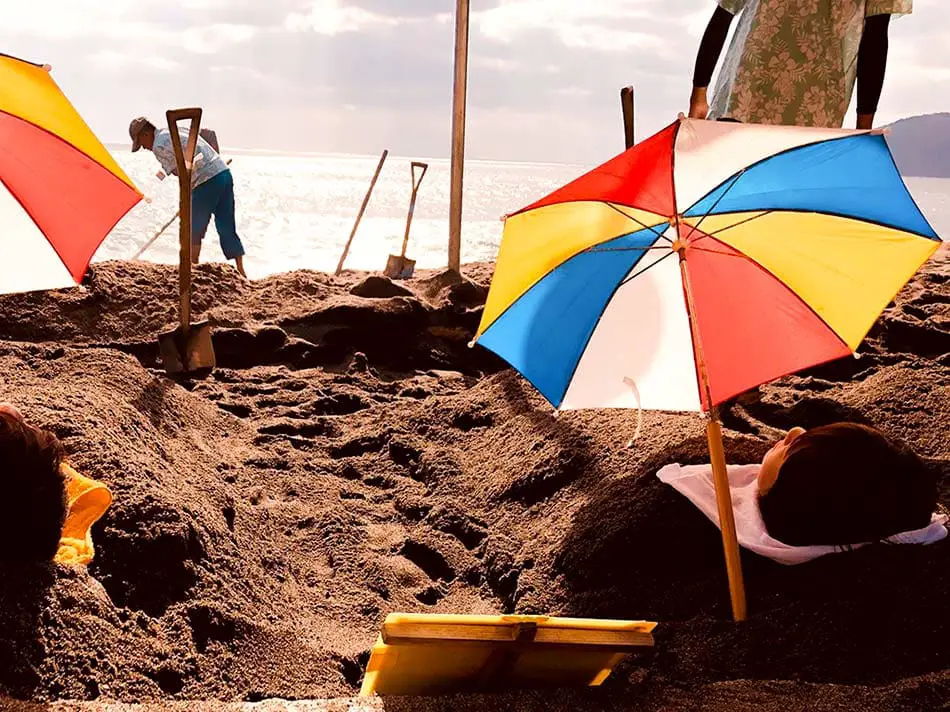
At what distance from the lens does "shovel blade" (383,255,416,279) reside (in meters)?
6.95

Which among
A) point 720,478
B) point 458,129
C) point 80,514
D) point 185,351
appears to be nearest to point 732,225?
point 720,478

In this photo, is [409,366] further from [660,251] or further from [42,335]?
[660,251]

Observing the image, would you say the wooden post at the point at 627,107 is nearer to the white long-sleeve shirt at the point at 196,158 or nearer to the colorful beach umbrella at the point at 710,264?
the colorful beach umbrella at the point at 710,264

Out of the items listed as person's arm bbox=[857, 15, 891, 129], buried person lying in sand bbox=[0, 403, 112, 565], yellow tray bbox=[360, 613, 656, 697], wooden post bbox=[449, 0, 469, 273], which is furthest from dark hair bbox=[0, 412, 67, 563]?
wooden post bbox=[449, 0, 469, 273]

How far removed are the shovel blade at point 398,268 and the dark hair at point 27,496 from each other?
16.3 ft

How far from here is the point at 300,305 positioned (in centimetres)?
554

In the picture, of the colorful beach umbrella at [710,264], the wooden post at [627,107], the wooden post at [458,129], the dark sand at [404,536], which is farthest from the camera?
the wooden post at [458,129]

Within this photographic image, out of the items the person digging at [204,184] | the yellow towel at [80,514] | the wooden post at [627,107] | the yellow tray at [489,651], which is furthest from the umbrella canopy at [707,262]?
the person digging at [204,184]

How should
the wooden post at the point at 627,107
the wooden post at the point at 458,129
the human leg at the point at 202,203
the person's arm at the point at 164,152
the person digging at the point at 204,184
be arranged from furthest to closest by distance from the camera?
the human leg at the point at 202,203, the person digging at the point at 204,184, the person's arm at the point at 164,152, the wooden post at the point at 458,129, the wooden post at the point at 627,107

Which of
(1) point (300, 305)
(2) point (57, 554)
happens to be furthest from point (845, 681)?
(1) point (300, 305)

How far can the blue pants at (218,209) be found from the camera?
6594 mm

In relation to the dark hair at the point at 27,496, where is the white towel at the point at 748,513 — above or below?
below

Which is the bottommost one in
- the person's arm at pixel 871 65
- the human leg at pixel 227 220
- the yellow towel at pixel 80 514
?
the yellow towel at pixel 80 514

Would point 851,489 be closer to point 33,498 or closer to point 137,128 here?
point 33,498
